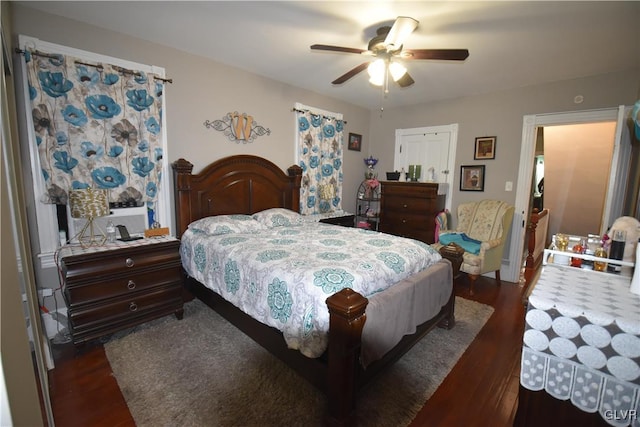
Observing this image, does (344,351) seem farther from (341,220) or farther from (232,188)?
(341,220)

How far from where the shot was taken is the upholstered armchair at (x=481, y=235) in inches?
131

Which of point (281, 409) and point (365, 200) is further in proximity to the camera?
point (365, 200)

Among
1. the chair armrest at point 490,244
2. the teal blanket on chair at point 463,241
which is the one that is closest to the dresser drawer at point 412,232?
the teal blanket on chair at point 463,241

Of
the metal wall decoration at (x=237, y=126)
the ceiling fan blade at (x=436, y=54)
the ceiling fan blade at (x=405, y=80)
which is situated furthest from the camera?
the metal wall decoration at (x=237, y=126)

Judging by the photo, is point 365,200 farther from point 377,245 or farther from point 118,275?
point 118,275

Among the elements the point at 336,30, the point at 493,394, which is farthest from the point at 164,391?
the point at 336,30

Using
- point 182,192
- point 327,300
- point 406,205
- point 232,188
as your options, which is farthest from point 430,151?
point 327,300

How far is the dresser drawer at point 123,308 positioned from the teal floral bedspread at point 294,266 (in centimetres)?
28

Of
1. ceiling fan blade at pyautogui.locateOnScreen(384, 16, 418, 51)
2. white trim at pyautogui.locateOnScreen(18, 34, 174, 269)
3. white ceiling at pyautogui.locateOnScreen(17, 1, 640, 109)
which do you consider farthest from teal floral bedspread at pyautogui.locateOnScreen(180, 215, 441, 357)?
white ceiling at pyautogui.locateOnScreen(17, 1, 640, 109)

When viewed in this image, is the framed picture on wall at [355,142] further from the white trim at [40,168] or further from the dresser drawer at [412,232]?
the white trim at [40,168]

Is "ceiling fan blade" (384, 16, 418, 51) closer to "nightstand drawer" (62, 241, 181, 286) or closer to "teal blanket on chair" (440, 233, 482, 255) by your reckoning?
"nightstand drawer" (62, 241, 181, 286)

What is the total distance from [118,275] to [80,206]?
1.90 feet

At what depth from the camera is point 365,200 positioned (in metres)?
4.96

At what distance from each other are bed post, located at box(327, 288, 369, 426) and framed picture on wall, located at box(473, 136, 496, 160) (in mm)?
3430
